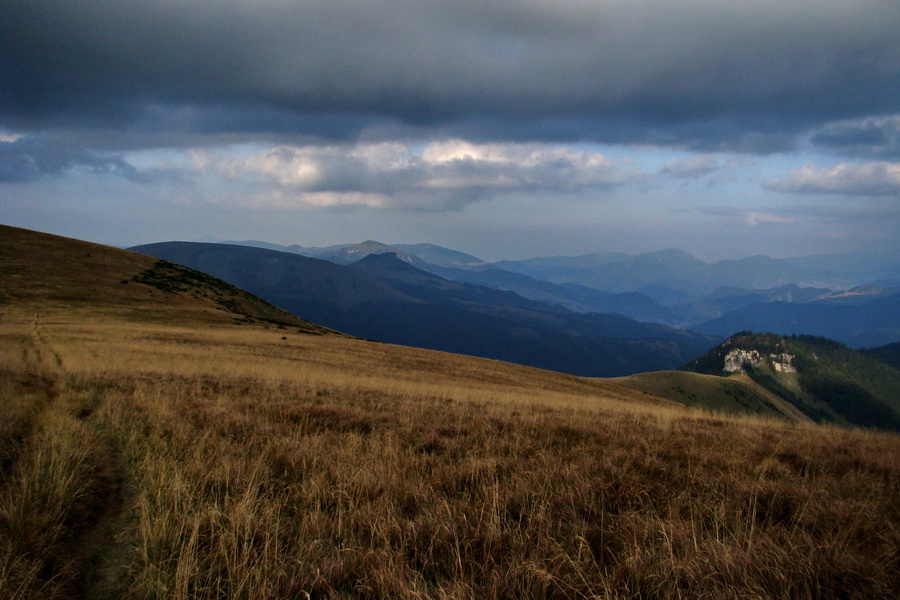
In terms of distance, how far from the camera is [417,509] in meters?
3.90

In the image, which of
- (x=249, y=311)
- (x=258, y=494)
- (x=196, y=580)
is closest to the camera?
(x=196, y=580)

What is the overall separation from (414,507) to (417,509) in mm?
69

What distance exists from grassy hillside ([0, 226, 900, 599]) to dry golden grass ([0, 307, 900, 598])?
0.9 inches

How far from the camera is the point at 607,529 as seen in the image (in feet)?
11.8

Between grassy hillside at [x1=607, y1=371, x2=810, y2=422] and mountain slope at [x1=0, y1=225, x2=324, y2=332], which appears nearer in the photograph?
mountain slope at [x1=0, y1=225, x2=324, y2=332]

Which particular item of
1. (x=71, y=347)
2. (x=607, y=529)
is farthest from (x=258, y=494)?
(x=71, y=347)

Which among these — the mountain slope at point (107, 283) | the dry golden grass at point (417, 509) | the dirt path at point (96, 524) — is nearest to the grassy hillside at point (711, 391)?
the mountain slope at point (107, 283)

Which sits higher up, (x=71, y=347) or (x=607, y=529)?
(x=607, y=529)

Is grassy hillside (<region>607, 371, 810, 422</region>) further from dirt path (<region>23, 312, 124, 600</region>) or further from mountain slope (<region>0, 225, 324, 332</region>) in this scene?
dirt path (<region>23, 312, 124, 600</region>)

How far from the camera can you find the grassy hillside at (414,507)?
9.14 ft

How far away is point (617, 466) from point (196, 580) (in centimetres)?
422

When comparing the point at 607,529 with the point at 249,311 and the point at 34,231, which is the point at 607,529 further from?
the point at 34,231

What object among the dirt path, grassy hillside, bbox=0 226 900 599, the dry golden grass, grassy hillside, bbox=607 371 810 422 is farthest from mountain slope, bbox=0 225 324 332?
grassy hillside, bbox=607 371 810 422

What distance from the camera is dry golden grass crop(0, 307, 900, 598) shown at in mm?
2781
